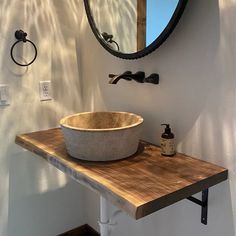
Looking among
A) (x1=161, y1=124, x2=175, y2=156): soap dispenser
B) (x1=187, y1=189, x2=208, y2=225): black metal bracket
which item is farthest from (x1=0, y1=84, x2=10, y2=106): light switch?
(x1=187, y1=189, x2=208, y2=225): black metal bracket

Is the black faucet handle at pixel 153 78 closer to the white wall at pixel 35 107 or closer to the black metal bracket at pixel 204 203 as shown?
the black metal bracket at pixel 204 203

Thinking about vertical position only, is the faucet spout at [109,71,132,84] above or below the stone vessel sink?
above

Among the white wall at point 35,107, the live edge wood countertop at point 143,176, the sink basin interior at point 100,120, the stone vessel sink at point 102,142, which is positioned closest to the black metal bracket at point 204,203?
the live edge wood countertop at point 143,176

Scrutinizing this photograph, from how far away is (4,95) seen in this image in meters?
1.60

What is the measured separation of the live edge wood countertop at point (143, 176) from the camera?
0.95 meters

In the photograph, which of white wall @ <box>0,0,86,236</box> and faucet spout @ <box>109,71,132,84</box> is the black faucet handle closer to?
faucet spout @ <box>109,71,132,84</box>

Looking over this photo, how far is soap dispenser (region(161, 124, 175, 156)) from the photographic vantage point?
50.3 inches

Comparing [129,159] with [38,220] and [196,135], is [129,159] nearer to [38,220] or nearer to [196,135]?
[196,135]

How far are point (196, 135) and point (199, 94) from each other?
0.56 ft

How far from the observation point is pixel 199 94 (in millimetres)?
1222

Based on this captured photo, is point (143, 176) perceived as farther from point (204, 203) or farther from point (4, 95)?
point (4, 95)

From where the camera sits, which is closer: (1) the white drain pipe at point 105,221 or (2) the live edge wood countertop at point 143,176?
(2) the live edge wood countertop at point 143,176

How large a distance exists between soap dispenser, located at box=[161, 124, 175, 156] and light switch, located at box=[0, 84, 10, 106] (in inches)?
33.5

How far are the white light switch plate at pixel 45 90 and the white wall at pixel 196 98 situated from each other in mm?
434
